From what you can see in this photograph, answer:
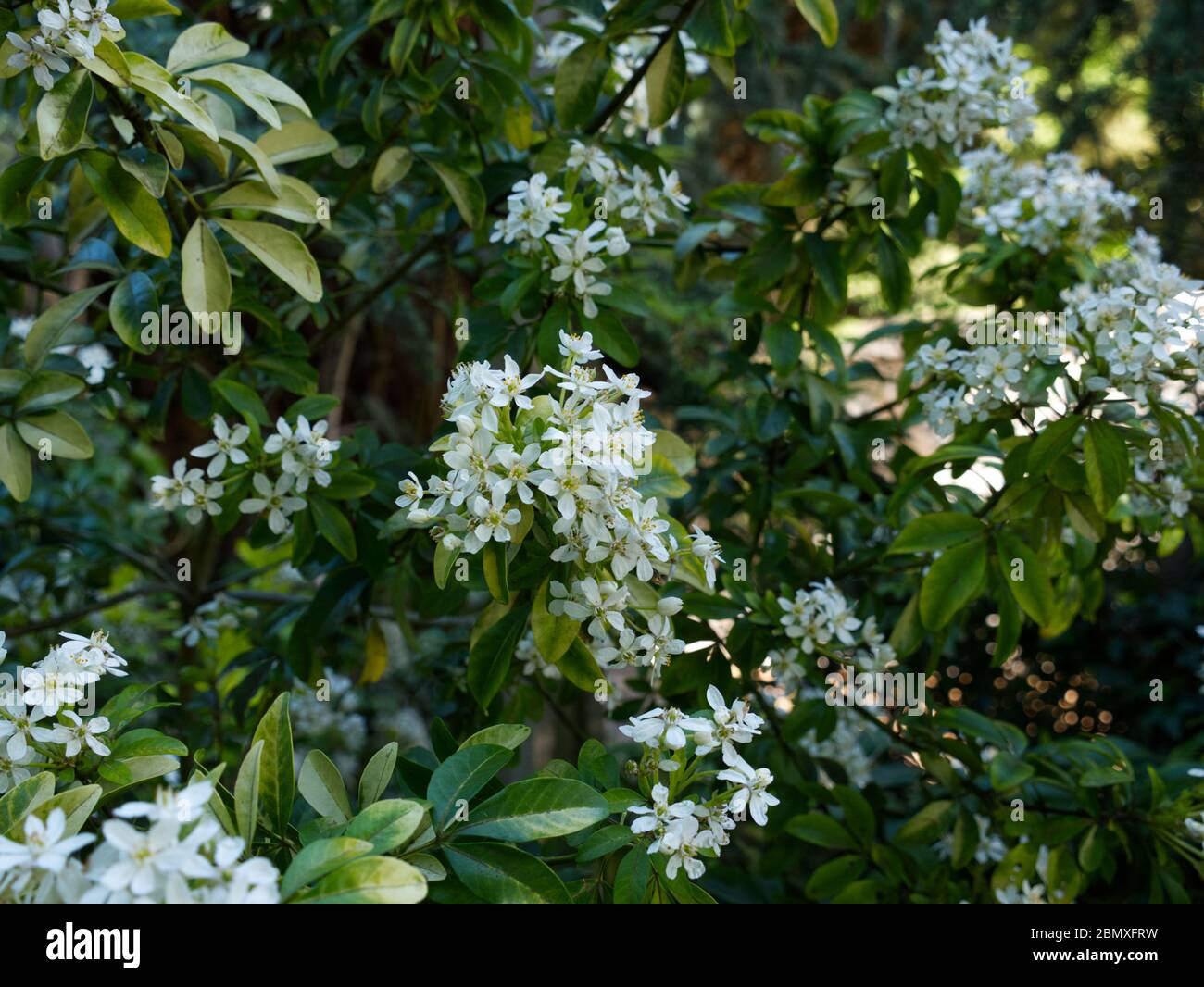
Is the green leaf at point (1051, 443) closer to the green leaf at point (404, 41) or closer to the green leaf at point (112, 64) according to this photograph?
the green leaf at point (404, 41)

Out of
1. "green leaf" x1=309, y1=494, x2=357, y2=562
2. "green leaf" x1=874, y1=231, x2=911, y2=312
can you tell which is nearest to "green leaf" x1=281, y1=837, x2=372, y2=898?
"green leaf" x1=309, y1=494, x2=357, y2=562

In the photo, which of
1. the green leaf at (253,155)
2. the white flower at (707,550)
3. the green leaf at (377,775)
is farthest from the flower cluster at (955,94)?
the green leaf at (377,775)

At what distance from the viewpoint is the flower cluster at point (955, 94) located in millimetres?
1893

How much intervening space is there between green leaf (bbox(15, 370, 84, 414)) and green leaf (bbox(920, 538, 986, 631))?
1.34 m

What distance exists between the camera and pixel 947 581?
1673 millimetres

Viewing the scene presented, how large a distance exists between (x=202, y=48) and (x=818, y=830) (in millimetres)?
1583

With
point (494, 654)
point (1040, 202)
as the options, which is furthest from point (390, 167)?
point (1040, 202)

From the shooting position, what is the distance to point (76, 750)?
1176 millimetres

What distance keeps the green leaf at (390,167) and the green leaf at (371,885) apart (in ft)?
4.07

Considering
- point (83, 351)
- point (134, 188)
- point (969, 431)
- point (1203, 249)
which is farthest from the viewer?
point (1203, 249)

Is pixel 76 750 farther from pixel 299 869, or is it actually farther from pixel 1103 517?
pixel 1103 517

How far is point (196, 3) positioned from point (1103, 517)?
3109 mm
